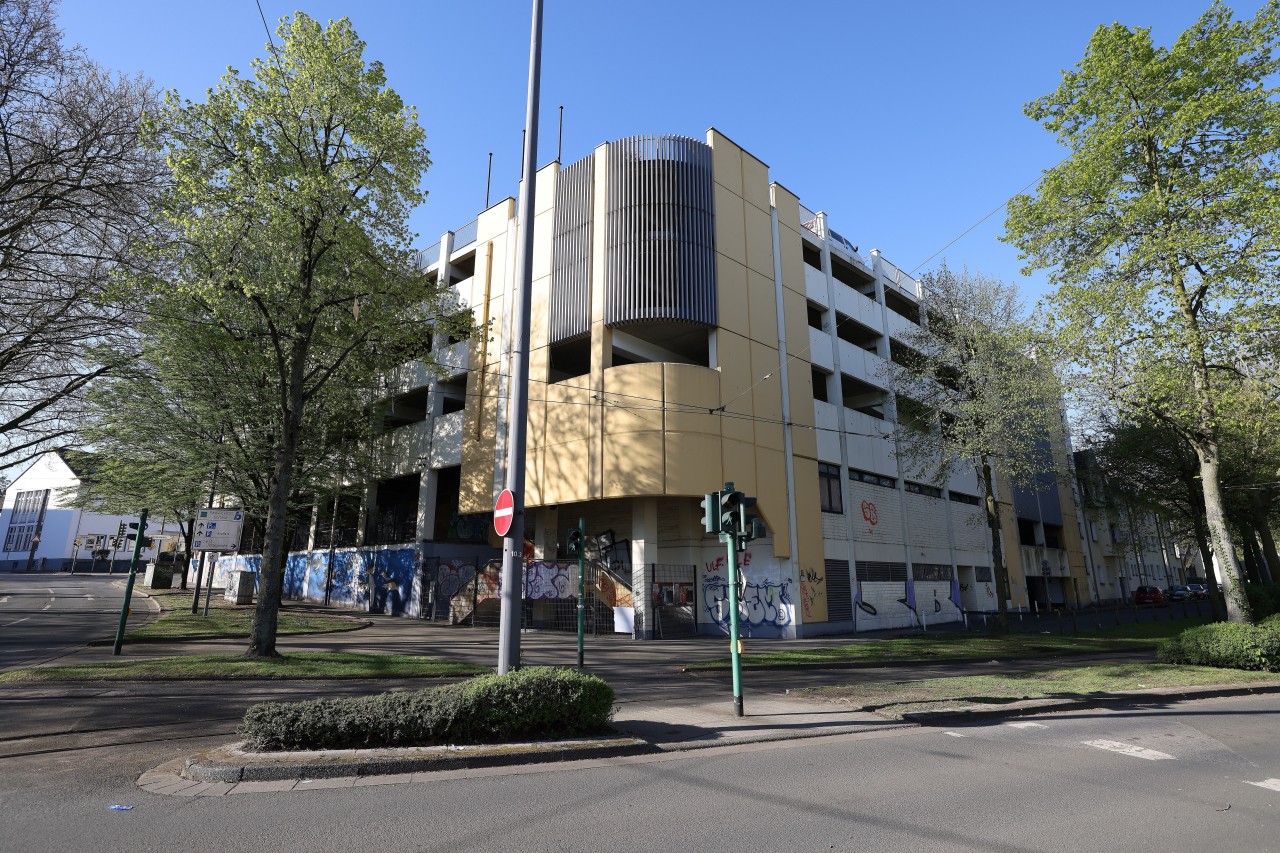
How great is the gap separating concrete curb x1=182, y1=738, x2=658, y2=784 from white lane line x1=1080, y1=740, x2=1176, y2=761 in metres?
6.19

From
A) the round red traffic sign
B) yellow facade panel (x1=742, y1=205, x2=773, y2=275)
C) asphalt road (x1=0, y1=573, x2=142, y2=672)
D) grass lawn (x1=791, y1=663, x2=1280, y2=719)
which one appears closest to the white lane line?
grass lawn (x1=791, y1=663, x2=1280, y2=719)

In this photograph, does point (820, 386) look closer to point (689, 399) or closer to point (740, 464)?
point (740, 464)

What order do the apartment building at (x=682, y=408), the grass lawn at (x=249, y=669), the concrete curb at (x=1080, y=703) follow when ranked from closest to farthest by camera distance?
the concrete curb at (x=1080, y=703) < the grass lawn at (x=249, y=669) < the apartment building at (x=682, y=408)

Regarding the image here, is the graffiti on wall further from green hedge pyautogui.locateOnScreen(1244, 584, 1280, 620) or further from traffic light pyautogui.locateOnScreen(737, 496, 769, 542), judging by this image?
green hedge pyautogui.locateOnScreen(1244, 584, 1280, 620)

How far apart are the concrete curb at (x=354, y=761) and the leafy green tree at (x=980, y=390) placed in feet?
60.3

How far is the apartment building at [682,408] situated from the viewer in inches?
890

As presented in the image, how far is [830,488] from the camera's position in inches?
1055

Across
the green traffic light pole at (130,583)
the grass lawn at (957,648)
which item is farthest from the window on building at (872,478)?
the green traffic light pole at (130,583)

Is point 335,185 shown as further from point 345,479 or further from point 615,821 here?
point 345,479

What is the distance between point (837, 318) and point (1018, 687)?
2167 cm

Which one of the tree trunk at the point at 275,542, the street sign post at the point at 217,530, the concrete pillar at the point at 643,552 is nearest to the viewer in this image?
the tree trunk at the point at 275,542

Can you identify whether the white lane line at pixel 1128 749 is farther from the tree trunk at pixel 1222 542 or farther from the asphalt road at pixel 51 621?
the asphalt road at pixel 51 621

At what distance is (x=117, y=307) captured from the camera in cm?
1338

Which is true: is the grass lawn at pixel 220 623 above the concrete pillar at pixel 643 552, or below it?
below
